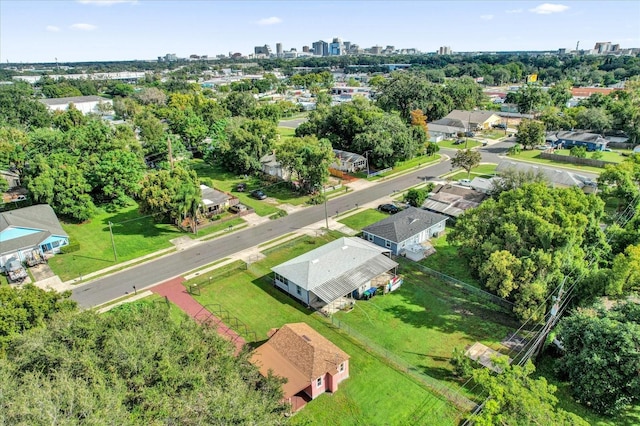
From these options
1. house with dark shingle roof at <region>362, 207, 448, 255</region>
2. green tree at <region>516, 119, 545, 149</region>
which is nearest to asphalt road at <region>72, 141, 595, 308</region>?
house with dark shingle roof at <region>362, 207, 448, 255</region>

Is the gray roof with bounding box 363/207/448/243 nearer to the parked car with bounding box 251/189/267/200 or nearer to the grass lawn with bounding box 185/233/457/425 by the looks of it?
the grass lawn with bounding box 185/233/457/425

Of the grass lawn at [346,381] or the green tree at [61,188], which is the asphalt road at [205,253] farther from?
the green tree at [61,188]

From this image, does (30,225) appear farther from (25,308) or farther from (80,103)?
(80,103)

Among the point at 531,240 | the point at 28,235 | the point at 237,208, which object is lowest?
the point at 237,208

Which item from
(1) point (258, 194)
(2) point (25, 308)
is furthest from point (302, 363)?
(1) point (258, 194)

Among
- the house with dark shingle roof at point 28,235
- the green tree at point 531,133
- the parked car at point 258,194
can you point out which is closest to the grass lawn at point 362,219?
the parked car at point 258,194

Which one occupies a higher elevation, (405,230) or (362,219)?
(405,230)

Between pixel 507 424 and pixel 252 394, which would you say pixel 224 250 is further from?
pixel 507 424
